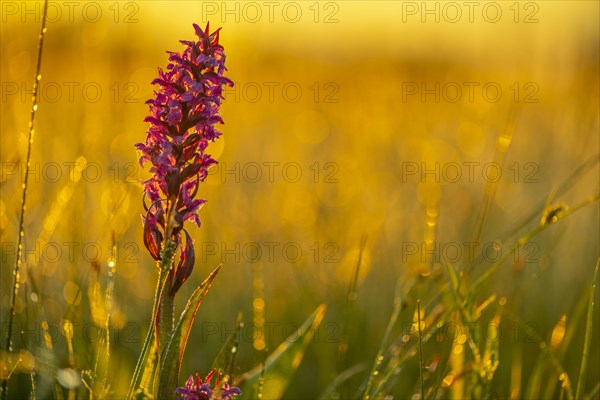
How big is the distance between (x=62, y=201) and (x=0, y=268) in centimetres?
67

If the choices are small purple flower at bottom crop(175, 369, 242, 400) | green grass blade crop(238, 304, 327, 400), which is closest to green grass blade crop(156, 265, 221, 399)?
small purple flower at bottom crop(175, 369, 242, 400)

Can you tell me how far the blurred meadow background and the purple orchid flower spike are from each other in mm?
374

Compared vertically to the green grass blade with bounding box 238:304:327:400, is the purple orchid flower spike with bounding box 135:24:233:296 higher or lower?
higher

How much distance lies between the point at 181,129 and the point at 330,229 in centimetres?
229

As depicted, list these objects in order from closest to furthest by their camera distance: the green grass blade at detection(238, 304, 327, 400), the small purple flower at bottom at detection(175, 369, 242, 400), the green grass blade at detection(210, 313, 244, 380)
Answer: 1. the small purple flower at bottom at detection(175, 369, 242, 400)
2. the green grass blade at detection(210, 313, 244, 380)
3. the green grass blade at detection(238, 304, 327, 400)

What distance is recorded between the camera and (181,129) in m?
1.38

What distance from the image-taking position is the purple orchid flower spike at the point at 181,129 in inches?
53.9

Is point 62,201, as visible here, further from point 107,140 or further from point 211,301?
point 107,140

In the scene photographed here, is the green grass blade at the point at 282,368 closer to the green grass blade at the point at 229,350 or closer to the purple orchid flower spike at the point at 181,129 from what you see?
the green grass blade at the point at 229,350

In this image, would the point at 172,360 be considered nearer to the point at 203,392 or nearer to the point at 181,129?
the point at 203,392

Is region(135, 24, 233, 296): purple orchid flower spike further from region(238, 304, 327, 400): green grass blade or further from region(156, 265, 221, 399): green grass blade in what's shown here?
region(238, 304, 327, 400): green grass blade

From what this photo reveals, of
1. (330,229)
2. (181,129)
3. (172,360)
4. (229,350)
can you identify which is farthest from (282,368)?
(330,229)

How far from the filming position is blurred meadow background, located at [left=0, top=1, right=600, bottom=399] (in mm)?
2273

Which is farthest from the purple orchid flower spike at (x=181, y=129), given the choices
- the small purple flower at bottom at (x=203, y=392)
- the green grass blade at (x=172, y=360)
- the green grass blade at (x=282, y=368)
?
the green grass blade at (x=282, y=368)
